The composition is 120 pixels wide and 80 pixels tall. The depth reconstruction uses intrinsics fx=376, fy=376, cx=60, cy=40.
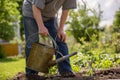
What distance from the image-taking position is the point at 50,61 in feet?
14.6

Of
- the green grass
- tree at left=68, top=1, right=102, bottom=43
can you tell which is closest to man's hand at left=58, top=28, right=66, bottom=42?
the green grass

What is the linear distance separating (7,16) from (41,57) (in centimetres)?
1069

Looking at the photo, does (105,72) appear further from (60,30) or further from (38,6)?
(38,6)

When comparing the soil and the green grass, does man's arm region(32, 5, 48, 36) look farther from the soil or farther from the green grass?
the green grass

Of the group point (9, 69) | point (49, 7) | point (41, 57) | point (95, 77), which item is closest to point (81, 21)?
point (9, 69)

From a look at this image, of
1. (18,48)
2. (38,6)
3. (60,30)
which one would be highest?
(38,6)

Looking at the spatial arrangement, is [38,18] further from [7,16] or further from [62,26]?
[7,16]

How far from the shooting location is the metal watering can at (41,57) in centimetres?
438

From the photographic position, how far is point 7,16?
48.8ft

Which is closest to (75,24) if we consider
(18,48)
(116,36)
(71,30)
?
(71,30)

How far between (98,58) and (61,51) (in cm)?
166

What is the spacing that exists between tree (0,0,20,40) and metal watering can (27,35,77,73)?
908 centimetres

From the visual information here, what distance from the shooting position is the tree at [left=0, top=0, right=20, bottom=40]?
13977mm

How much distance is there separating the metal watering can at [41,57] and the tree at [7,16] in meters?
9.08
